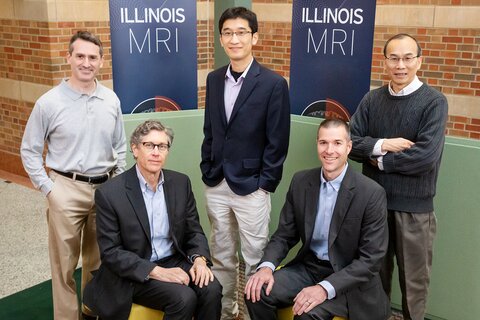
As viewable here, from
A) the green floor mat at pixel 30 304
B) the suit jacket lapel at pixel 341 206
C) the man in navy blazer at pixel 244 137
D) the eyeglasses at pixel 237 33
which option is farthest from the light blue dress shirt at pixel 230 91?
the green floor mat at pixel 30 304

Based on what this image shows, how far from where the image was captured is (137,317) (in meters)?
2.50

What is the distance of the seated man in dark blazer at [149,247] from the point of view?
2488 millimetres

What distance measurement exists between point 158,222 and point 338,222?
2.85ft

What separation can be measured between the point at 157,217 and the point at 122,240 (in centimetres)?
20

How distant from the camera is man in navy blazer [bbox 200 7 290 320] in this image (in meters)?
2.79

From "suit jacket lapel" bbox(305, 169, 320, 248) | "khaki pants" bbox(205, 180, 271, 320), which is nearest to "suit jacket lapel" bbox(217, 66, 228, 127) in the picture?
"khaki pants" bbox(205, 180, 271, 320)

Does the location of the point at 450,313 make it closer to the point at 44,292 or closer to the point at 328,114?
the point at 328,114

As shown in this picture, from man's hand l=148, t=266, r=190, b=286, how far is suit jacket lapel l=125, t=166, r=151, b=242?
0.52ft

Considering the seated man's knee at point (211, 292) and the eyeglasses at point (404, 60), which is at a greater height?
the eyeglasses at point (404, 60)

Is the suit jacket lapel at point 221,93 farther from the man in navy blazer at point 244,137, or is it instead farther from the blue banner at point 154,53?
the blue banner at point 154,53

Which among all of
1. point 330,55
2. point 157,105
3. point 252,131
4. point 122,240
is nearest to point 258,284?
point 122,240

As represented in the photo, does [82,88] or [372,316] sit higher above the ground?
[82,88]

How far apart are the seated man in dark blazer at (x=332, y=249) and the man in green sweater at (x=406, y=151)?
180 mm

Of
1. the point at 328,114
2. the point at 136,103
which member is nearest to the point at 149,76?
the point at 136,103
